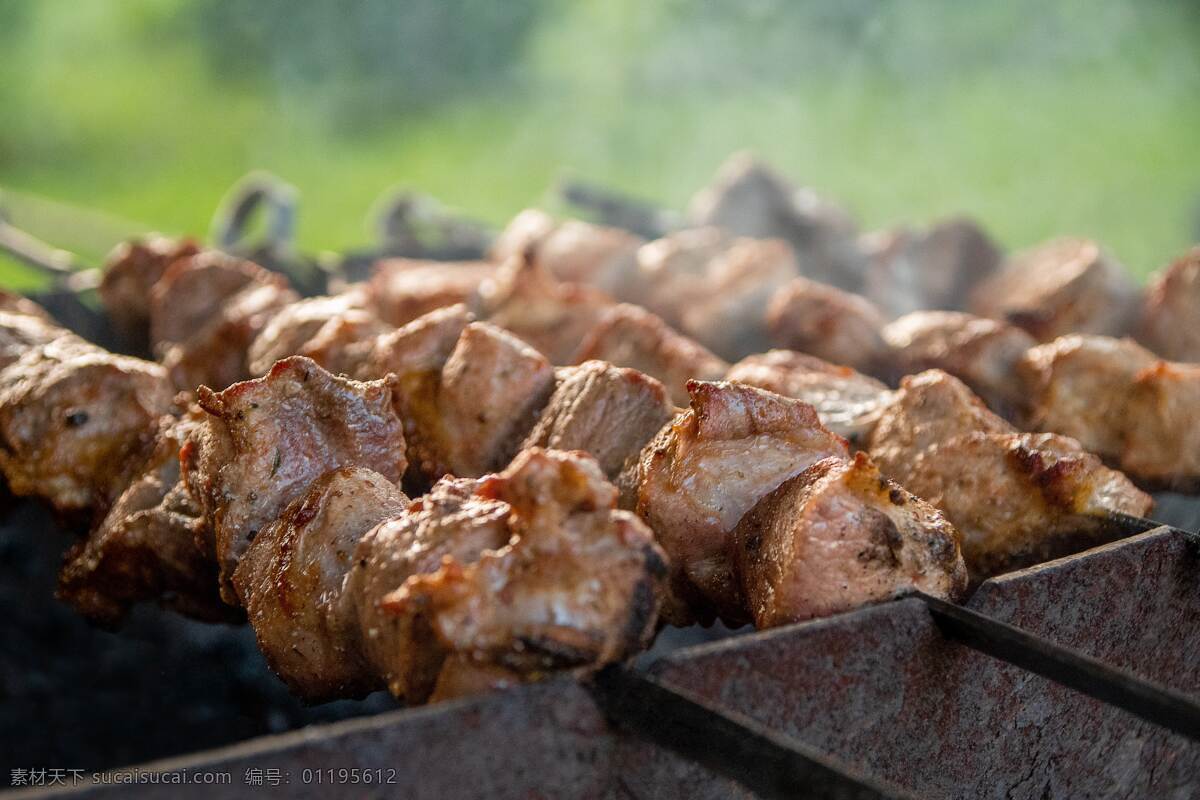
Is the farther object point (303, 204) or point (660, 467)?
point (303, 204)

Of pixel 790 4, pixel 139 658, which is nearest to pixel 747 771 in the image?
pixel 139 658

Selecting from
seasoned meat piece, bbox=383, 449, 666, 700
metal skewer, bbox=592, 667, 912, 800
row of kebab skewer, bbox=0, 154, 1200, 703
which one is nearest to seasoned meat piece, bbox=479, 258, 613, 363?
row of kebab skewer, bbox=0, 154, 1200, 703

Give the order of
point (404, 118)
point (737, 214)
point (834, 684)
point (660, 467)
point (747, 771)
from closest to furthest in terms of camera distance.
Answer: point (747, 771) → point (834, 684) → point (660, 467) → point (737, 214) → point (404, 118)

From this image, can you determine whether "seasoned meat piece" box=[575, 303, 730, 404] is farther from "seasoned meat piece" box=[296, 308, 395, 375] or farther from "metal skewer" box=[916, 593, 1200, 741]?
"metal skewer" box=[916, 593, 1200, 741]

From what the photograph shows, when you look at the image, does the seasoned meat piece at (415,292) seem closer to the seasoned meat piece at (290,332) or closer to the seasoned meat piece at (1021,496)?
the seasoned meat piece at (290,332)

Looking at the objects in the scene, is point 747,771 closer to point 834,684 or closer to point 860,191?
point 834,684

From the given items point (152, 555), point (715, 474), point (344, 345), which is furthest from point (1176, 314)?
point (152, 555)

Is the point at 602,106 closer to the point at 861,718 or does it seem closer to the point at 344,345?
the point at 344,345
